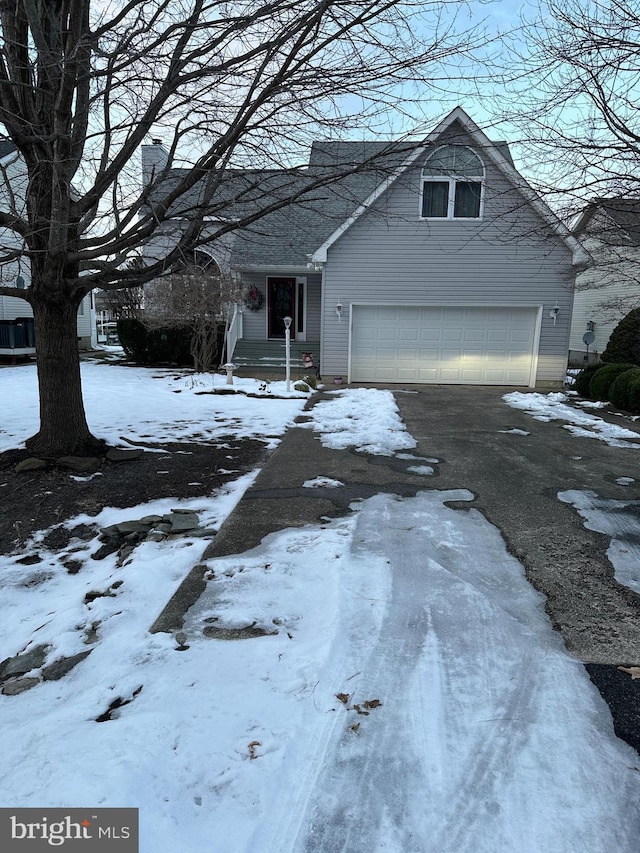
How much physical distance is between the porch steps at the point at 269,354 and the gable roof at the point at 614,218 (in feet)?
30.5

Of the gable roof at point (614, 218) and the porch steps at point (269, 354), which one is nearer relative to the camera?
the gable roof at point (614, 218)

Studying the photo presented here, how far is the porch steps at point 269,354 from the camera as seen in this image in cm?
1594

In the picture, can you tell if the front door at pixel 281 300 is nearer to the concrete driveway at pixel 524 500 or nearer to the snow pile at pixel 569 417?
the snow pile at pixel 569 417

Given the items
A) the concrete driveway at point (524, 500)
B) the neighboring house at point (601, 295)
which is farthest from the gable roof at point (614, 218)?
the concrete driveway at point (524, 500)

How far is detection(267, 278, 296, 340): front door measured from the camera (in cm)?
1734

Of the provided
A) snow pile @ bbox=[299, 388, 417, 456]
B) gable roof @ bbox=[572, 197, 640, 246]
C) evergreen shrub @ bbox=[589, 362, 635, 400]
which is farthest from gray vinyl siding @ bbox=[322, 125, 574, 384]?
gable roof @ bbox=[572, 197, 640, 246]

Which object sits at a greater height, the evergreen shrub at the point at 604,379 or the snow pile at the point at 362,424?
the evergreen shrub at the point at 604,379

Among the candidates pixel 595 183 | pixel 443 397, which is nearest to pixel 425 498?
pixel 595 183

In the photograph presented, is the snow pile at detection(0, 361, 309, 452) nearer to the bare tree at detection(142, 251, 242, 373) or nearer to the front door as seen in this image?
the bare tree at detection(142, 251, 242, 373)

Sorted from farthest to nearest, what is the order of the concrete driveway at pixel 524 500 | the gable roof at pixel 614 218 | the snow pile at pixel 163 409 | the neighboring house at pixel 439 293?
the neighboring house at pixel 439 293, the snow pile at pixel 163 409, the gable roof at pixel 614 218, the concrete driveway at pixel 524 500

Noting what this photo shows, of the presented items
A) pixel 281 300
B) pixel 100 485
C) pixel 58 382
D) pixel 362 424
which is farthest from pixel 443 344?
pixel 100 485

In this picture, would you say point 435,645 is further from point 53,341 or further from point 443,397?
point 443,397

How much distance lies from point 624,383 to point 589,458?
5.30m

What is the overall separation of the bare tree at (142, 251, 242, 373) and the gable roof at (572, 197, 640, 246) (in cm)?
864
